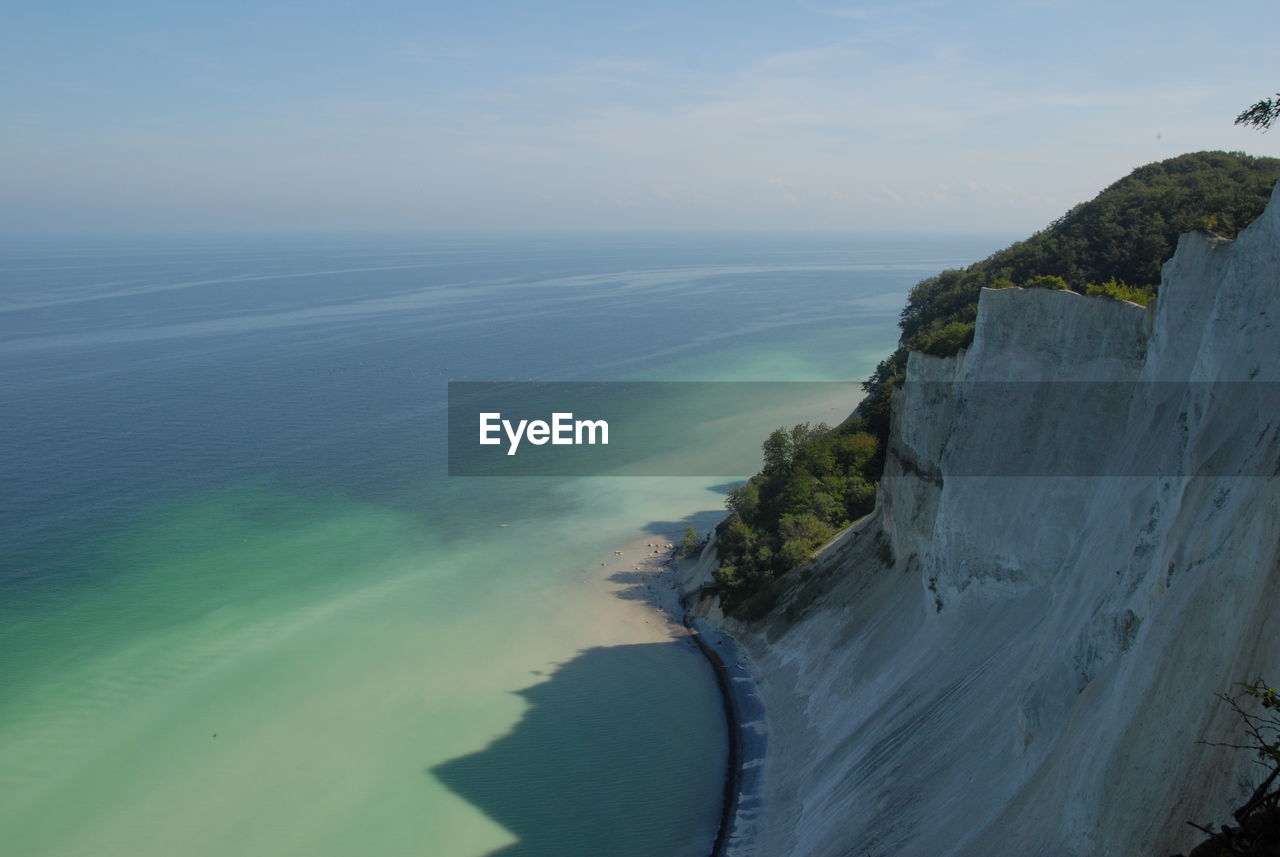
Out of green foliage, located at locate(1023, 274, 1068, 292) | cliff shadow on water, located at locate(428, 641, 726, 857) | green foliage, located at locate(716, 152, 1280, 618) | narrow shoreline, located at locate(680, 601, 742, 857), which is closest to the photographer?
narrow shoreline, located at locate(680, 601, 742, 857)

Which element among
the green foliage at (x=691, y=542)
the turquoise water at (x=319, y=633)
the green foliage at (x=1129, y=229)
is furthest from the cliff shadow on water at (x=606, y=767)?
the green foliage at (x=1129, y=229)

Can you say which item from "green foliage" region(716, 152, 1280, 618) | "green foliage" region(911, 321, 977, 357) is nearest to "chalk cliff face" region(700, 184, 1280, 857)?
"green foliage" region(911, 321, 977, 357)

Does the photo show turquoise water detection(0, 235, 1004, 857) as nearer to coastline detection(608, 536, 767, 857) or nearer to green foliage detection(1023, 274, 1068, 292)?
coastline detection(608, 536, 767, 857)

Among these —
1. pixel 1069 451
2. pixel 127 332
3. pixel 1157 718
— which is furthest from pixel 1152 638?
pixel 127 332

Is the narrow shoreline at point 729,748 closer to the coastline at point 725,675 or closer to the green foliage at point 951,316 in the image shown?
the coastline at point 725,675

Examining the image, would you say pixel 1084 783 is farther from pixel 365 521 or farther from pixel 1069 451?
pixel 365 521
